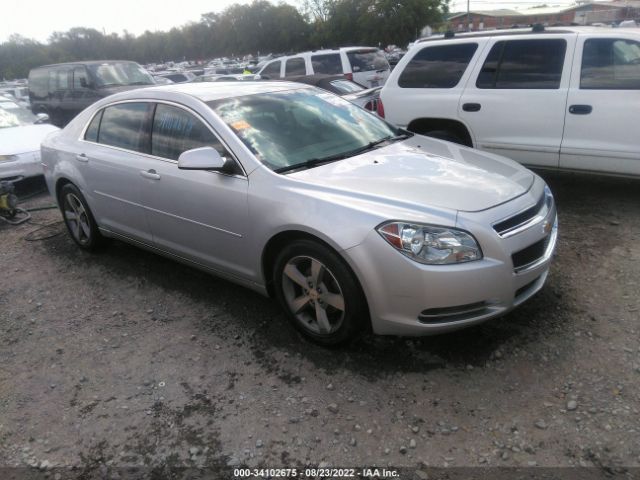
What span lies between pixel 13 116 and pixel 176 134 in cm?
675

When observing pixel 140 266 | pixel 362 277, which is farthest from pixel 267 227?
pixel 140 266

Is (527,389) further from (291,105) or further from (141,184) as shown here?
(141,184)

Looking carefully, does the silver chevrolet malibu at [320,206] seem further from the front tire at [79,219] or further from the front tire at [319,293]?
the front tire at [79,219]

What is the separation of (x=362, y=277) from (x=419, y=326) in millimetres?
402

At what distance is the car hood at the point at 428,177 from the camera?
290 cm

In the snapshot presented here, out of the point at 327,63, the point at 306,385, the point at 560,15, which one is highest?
the point at 327,63

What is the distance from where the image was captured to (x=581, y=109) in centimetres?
498

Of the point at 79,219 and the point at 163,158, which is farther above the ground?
the point at 163,158

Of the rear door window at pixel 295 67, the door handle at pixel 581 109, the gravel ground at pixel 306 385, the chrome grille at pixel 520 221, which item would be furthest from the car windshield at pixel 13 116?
the chrome grille at pixel 520 221

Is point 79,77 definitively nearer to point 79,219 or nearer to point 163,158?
point 79,219

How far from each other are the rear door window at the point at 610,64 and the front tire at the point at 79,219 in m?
4.83

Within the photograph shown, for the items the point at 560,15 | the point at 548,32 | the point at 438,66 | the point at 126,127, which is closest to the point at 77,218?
the point at 126,127

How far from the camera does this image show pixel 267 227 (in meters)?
3.17

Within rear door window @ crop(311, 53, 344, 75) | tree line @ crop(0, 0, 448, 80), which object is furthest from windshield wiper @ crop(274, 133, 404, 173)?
tree line @ crop(0, 0, 448, 80)
